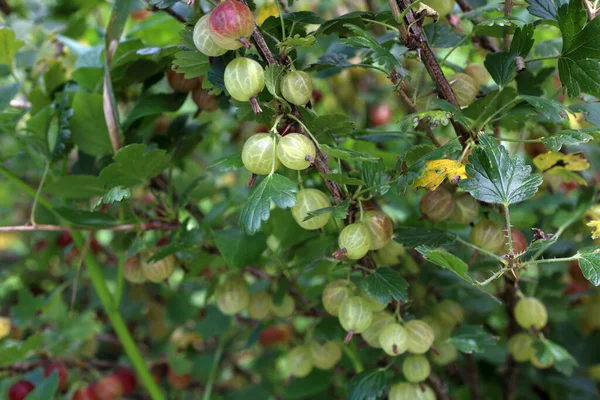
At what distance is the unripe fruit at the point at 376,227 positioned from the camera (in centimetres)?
64

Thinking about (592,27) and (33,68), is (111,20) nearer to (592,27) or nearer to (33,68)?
(33,68)

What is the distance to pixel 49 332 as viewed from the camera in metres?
1.04

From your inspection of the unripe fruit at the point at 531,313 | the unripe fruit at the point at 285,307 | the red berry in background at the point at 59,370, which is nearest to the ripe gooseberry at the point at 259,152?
the unripe fruit at the point at 285,307

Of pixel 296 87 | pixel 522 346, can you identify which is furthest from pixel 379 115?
pixel 296 87

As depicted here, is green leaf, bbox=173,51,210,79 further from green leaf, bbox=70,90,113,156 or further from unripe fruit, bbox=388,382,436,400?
unripe fruit, bbox=388,382,436,400

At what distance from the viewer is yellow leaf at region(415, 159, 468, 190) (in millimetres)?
592

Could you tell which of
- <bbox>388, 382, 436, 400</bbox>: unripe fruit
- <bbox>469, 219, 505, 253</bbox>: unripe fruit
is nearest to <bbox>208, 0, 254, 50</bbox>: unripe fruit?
<bbox>469, 219, 505, 253</bbox>: unripe fruit

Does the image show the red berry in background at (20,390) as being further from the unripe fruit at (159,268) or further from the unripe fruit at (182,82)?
the unripe fruit at (182,82)

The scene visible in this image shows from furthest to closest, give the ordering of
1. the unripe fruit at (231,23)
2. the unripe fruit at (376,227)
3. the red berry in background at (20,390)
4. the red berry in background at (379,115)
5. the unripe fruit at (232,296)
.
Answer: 1. the red berry in background at (379,115)
2. the red berry in background at (20,390)
3. the unripe fruit at (232,296)
4. the unripe fruit at (376,227)
5. the unripe fruit at (231,23)

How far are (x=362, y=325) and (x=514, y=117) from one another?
0.32m

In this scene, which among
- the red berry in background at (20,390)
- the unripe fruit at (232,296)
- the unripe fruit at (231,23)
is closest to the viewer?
the unripe fruit at (231,23)

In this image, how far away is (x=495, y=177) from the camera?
1.91ft

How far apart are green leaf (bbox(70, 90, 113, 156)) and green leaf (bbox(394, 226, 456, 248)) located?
1.47 feet

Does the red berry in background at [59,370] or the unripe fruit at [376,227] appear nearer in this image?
the unripe fruit at [376,227]
